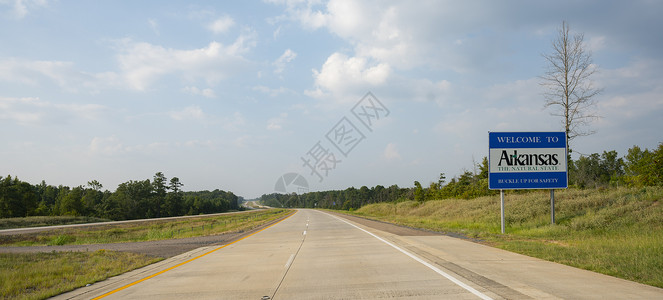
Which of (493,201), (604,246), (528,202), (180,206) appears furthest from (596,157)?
(180,206)

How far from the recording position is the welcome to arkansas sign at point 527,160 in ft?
63.9

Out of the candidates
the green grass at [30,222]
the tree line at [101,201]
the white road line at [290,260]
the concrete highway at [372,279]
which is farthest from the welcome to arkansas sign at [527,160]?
the tree line at [101,201]

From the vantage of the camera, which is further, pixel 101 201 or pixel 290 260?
pixel 101 201

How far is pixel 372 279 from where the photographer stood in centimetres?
788

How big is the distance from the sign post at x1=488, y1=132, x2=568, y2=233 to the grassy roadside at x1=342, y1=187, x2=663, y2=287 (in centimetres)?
237

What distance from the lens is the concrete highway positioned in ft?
21.2

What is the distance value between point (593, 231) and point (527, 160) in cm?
476

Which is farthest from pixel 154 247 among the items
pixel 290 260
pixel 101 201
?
pixel 101 201

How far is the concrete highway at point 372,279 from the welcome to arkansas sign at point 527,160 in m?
8.99

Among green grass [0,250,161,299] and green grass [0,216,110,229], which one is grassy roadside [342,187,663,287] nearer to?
green grass [0,250,161,299]

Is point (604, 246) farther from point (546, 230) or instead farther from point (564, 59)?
point (564, 59)

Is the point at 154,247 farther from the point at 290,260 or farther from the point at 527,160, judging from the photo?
the point at 527,160

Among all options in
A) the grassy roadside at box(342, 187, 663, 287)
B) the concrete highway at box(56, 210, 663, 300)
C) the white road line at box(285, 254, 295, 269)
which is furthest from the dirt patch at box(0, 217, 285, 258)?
the grassy roadside at box(342, 187, 663, 287)

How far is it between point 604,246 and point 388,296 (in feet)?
31.0
